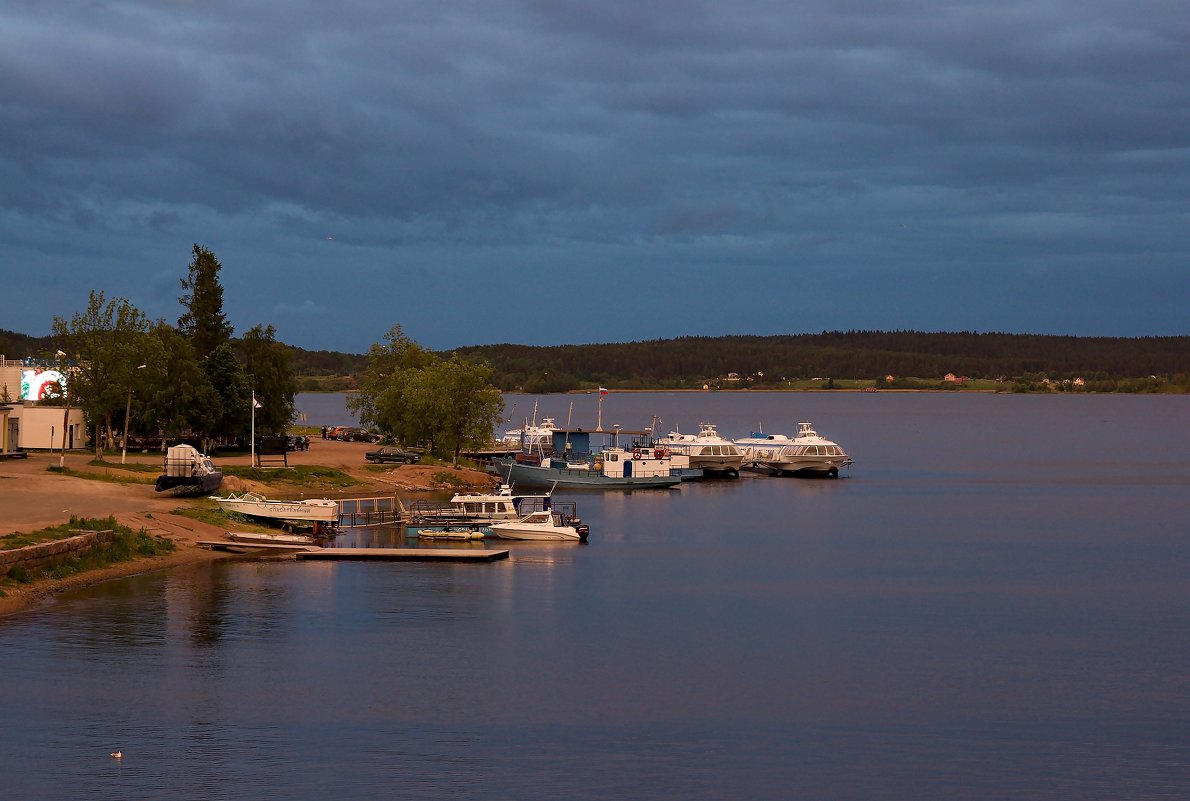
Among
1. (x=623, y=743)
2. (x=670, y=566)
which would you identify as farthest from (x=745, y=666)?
(x=670, y=566)

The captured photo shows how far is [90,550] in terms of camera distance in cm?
5462

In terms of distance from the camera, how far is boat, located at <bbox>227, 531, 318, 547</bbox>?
212 feet

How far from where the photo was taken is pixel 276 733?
34.9m

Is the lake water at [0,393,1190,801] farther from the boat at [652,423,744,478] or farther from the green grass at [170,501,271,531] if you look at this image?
the boat at [652,423,744,478]

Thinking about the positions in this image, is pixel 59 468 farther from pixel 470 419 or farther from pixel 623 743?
pixel 623 743

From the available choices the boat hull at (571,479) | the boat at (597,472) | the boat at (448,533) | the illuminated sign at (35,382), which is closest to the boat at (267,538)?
the boat at (448,533)

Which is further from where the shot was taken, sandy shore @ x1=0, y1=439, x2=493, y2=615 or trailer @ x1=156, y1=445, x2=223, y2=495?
trailer @ x1=156, y1=445, x2=223, y2=495

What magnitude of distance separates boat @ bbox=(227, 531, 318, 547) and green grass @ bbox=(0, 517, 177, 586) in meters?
3.71

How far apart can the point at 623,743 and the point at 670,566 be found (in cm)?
3223

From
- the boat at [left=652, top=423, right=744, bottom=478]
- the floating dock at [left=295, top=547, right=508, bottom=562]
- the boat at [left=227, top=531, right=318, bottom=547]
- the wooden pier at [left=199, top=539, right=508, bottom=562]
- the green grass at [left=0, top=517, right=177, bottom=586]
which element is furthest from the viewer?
the boat at [left=652, top=423, right=744, bottom=478]

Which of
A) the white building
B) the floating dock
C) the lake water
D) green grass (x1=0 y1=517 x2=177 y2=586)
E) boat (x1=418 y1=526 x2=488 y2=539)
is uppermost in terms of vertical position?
the white building

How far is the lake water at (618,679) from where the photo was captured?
3198 centimetres

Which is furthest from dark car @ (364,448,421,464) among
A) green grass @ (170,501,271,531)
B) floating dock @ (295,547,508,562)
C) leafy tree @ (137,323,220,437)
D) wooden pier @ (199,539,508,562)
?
floating dock @ (295,547,508,562)

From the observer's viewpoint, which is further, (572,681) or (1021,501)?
(1021,501)
